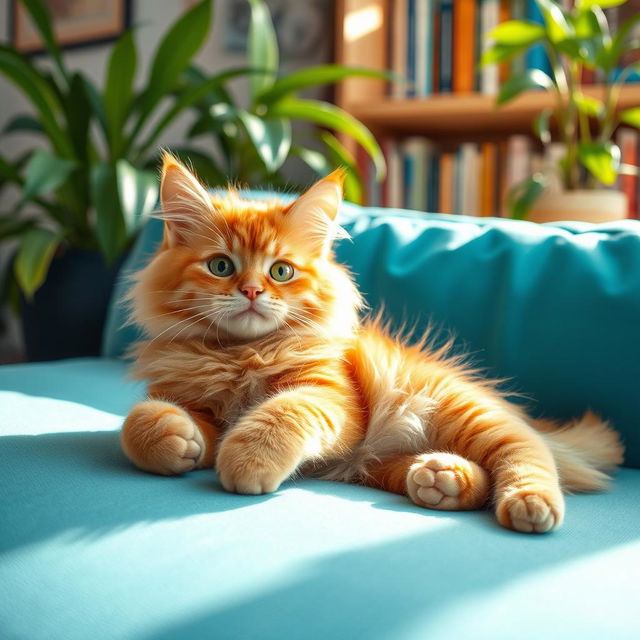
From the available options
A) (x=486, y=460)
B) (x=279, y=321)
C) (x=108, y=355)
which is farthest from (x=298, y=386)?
(x=108, y=355)

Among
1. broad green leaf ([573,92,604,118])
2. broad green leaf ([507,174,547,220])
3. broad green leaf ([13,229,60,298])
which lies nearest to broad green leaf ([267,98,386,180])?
broad green leaf ([507,174,547,220])

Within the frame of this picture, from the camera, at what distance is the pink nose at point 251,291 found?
0.93 m

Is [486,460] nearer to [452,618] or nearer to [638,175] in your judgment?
[452,618]

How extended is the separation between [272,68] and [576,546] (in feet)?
6.53

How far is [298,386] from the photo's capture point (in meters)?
0.94

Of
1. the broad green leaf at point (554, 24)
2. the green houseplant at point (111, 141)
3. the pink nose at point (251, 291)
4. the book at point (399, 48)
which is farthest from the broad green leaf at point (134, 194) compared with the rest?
the broad green leaf at point (554, 24)

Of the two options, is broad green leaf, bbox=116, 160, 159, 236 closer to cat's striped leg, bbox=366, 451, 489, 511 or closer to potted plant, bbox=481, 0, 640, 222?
potted plant, bbox=481, 0, 640, 222

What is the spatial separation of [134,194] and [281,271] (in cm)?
101

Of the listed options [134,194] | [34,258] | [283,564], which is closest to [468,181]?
[134,194]

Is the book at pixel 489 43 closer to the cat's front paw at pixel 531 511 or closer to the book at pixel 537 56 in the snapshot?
the book at pixel 537 56

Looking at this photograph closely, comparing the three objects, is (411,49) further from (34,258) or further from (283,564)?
(283,564)

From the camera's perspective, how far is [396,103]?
7.15 ft

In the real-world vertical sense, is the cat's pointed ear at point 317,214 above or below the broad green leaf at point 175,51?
below

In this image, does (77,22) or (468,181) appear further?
(77,22)
